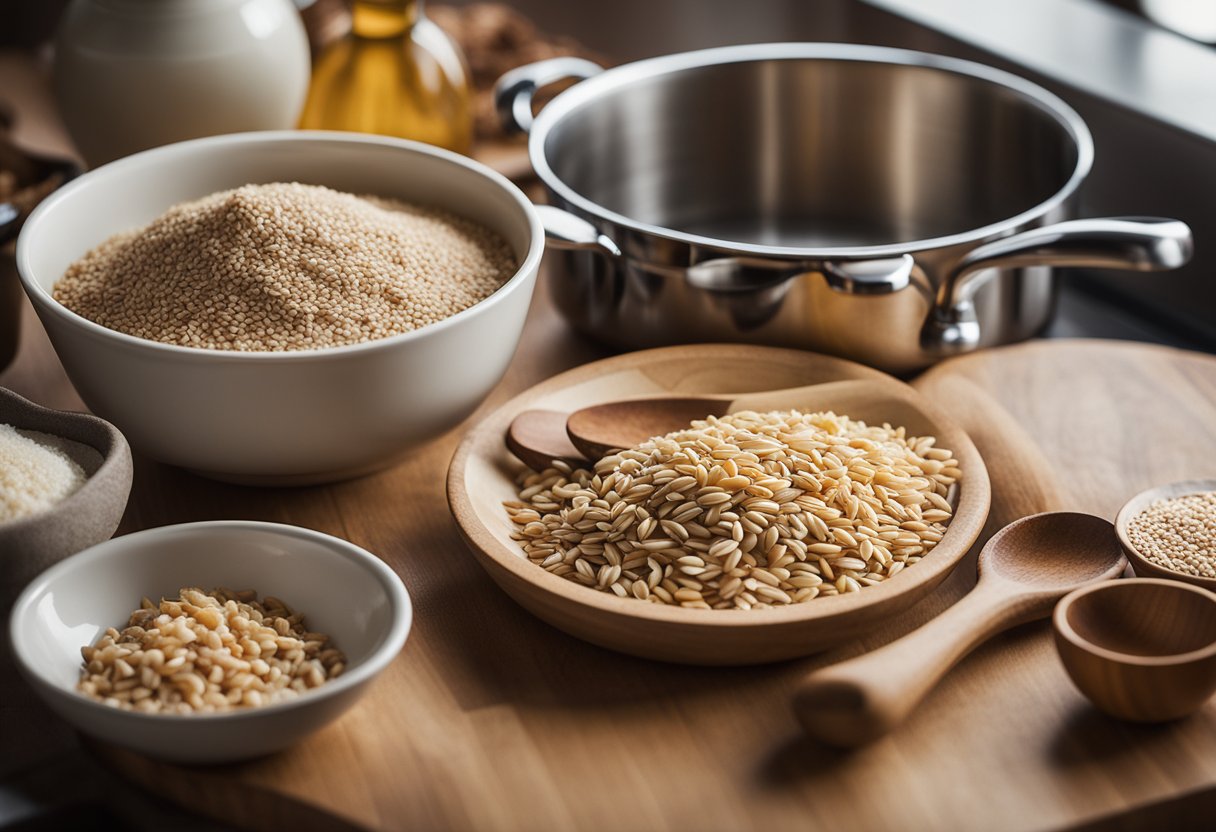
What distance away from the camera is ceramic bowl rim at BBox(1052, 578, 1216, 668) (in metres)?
0.70

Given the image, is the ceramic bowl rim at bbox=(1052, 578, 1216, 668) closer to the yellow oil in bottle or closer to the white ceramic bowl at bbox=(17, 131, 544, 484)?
the white ceramic bowl at bbox=(17, 131, 544, 484)

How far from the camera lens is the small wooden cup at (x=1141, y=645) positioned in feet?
2.30

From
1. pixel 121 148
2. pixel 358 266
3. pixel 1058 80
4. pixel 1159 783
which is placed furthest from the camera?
pixel 1058 80

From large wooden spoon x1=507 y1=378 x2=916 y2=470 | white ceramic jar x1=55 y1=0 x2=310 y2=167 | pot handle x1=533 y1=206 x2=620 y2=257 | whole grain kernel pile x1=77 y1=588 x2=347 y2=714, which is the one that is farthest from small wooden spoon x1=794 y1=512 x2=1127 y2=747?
white ceramic jar x1=55 y1=0 x2=310 y2=167

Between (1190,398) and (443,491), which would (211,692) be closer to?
(443,491)

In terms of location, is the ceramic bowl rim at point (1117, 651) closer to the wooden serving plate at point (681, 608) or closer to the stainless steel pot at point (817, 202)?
the wooden serving plate at point (681, 608)

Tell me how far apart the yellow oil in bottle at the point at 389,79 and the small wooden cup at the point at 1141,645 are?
829mm

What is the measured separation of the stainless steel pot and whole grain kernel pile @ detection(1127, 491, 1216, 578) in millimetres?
160

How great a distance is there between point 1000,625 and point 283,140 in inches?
26.2

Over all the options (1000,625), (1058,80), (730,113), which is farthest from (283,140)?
(1058,80)

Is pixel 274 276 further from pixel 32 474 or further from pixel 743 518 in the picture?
pixel 743 518

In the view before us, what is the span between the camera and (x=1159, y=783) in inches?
27.8

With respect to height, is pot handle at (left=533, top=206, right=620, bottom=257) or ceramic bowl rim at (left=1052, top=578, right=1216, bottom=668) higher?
pot handle at (left=533, top=206, right=620, bottom=257)

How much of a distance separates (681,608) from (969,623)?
0.53 ft
